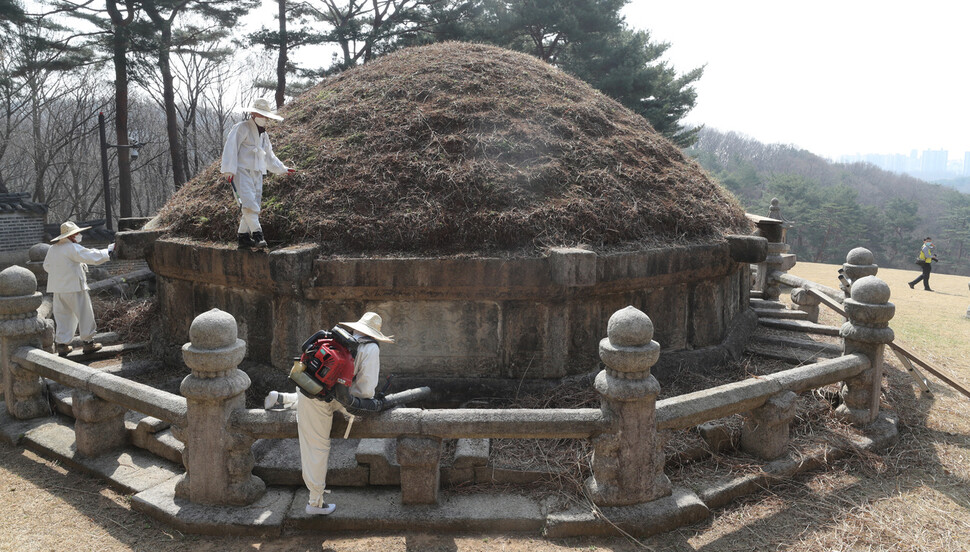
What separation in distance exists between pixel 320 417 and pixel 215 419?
2.43 ft

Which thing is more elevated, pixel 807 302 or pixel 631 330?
pixel 631 330

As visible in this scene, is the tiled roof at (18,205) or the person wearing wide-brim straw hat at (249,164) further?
the tiled roof at (18,205)

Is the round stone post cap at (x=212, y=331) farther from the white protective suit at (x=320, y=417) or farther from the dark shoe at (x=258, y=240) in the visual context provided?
the dark shoe at (x=258, y=240)

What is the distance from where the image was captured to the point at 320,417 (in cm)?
365

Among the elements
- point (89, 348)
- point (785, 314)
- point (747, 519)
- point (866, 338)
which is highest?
point (866, 338)

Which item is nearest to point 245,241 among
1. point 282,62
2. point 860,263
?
point 860,263

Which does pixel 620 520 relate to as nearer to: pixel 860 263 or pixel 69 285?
pixel 860 263

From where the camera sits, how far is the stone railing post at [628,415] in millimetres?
3652

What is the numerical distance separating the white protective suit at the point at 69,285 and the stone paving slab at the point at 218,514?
11.4 ft

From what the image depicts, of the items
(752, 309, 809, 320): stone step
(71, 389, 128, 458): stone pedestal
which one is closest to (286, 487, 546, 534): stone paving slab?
(71, 389, 128, 458): stone pedestal

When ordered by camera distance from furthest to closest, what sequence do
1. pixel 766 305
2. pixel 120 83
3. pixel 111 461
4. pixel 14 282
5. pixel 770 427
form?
pixel 120 83, pixel 766 305, pixel 14 282, pixel 111 461, pixel 770 427

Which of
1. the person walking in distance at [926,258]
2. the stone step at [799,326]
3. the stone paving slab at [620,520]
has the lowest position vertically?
the stone paving slab at [620,520]

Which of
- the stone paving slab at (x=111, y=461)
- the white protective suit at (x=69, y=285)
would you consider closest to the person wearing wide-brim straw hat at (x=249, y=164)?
the stone paving slab at (x=111, y=461)

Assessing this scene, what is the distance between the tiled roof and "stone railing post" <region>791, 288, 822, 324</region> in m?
18.7
